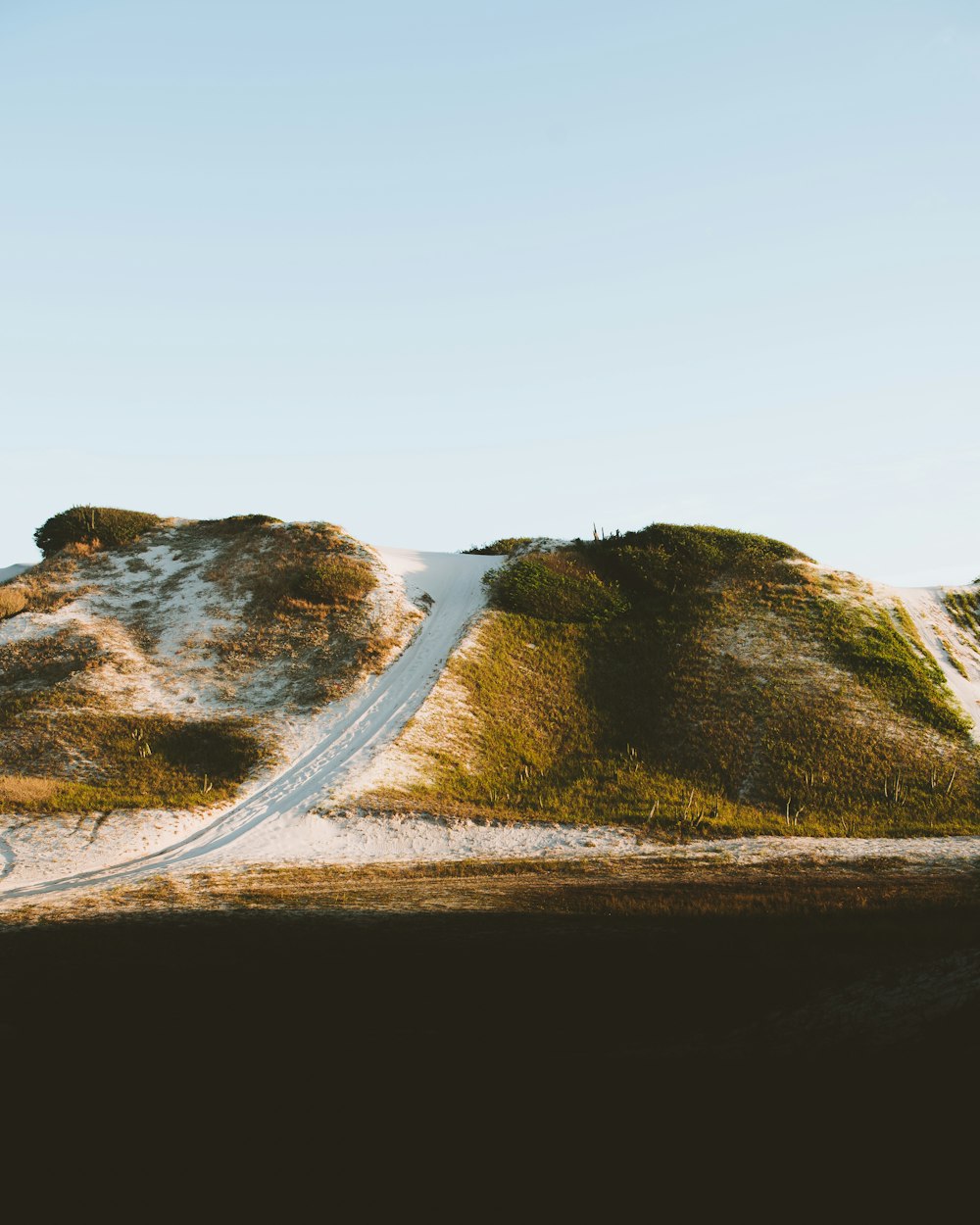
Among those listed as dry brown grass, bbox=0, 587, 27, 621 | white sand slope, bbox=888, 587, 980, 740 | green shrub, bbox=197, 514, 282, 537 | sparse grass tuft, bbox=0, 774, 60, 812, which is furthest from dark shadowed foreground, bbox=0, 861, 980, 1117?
green shrub, bbox=197, 514, 282, 537

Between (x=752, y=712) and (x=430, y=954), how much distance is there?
23.8 meters

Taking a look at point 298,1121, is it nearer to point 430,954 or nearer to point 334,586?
point 430,954

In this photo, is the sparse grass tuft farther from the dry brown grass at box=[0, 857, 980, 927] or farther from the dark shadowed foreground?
the dark shadowed foreground

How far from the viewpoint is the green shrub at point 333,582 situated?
42000mm

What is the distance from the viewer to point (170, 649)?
37.6 meters

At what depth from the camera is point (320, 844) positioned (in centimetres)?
2409

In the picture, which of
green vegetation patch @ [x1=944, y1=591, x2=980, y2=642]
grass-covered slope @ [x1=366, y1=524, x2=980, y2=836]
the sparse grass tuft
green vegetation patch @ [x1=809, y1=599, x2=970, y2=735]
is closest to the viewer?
the sparse grass tuft

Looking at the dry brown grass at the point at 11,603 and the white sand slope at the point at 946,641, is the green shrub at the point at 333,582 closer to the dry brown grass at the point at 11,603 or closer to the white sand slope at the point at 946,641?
the dry brown grass at the point at 11,603

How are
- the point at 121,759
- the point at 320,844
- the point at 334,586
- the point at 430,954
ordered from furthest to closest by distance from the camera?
the point at 334,586
the point at 121,759
the point at 320,844
the point at 430,954

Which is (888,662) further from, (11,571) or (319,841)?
(11,571)

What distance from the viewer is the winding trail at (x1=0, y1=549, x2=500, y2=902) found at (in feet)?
74.8

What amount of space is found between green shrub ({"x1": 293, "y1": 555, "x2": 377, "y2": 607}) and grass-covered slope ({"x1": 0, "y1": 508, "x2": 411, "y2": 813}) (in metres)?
0.10

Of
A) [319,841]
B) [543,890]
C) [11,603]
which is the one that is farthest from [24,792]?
[11,603]

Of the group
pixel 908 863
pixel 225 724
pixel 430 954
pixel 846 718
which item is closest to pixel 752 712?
pixel 846 718
